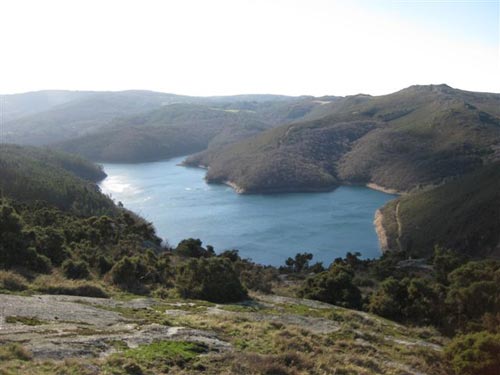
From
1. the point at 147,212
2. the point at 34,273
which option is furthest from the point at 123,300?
the point at 147,212

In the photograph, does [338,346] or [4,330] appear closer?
[4,330]

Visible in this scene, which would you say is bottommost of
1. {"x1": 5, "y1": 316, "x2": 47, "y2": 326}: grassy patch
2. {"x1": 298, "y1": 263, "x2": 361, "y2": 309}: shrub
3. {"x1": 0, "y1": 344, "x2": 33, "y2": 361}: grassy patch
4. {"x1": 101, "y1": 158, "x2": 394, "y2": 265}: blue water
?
{"x1": 101, "y1": 158, "x2": 394, "y2": 265}: blue water

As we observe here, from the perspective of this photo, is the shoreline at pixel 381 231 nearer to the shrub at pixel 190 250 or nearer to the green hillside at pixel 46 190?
the shrub at pixel 190 250

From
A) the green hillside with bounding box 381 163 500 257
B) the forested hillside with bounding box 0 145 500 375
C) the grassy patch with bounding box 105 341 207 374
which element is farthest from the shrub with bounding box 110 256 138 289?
the green hillside with bounding box 381 163 500 257

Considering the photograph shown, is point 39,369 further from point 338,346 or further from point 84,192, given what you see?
point 84,192

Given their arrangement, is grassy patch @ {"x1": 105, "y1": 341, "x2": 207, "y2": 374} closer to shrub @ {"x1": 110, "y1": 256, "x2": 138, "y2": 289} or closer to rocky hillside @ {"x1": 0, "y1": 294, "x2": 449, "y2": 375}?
rocky hillside @ {"x1": 0, "y1": 294, "x2": 449, "y2": 375}

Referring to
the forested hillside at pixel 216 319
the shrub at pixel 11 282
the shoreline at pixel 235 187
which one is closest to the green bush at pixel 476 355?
the forested hillside at pixel 216 319

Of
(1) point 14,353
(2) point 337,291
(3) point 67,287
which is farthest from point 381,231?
(1) point 14,353
